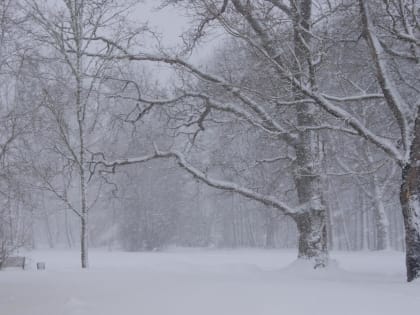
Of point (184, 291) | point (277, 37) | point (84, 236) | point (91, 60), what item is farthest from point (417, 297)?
point (91, 60)

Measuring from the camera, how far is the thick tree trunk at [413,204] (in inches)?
399

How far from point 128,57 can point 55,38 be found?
11.9ft

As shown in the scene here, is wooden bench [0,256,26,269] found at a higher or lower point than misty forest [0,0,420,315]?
lower

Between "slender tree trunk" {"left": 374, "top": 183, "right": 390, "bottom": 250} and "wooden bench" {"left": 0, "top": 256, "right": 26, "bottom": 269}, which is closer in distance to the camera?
"wooden bench" {"left": 0, "top": 256, "right": 26, "bottom": 269}

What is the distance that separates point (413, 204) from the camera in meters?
10.2

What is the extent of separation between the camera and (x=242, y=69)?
43.6 feet

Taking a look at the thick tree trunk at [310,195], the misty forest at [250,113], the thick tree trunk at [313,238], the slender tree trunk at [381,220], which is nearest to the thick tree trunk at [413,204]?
the misty forest at [250,113]

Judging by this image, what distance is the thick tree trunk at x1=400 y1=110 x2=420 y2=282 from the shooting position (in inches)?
399

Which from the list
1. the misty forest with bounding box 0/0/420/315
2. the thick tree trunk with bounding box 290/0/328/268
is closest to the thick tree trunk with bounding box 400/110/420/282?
the misty forest with bounding box 0/0/420/315

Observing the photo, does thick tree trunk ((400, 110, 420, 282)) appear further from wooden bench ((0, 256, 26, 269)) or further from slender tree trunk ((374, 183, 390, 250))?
slender tree trunk ((374, 183, 390, 250))

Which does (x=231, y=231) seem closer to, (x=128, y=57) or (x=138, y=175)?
(x=138, y=175)

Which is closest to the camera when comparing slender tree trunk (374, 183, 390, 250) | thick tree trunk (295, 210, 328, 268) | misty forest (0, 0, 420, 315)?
misty forest (0, 0, 420, 315)

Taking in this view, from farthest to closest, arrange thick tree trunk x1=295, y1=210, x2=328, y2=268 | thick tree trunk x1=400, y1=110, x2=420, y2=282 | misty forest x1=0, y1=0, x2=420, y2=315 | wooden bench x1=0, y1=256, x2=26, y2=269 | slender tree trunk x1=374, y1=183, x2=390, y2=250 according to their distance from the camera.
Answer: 1. slender tree trunk x1=374, y1=183, x2=390, y2=250
2. wooden bench x1=0, y1=256, x2=26, y2=269
3. thick tree trunk x1=295, y1=210, x2=328, y2=268
4. thick tree trunk x1=400, y1=110, x2=420, y2=282
5. misty forest x1=0, y1=0, x2=420, y2=315

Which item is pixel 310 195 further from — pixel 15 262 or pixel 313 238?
pixel 15 262
